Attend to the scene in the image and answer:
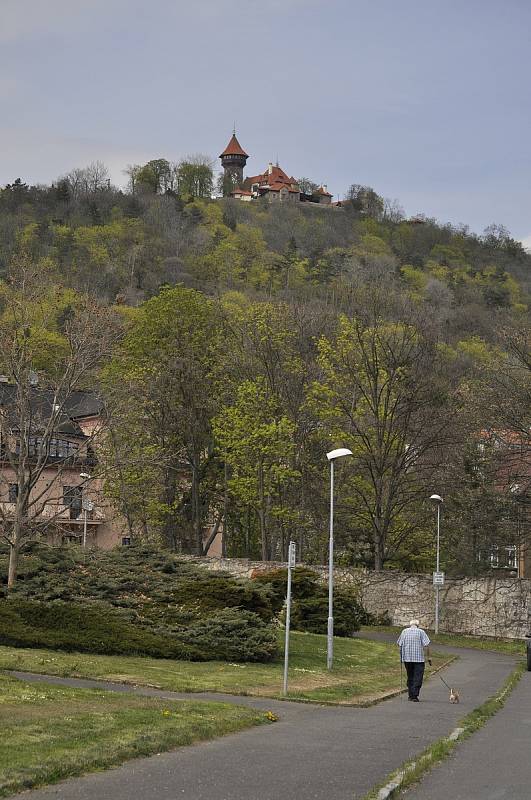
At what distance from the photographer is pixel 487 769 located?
13547mm

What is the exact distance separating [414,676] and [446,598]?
25.1 metres

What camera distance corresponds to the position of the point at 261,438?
54.2 m

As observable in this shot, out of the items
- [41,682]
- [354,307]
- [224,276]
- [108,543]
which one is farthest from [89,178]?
[41,682]

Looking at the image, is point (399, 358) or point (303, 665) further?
point (399, 358)

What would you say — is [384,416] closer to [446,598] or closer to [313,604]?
[446,598]

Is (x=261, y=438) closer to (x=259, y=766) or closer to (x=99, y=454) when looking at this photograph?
(x=99, y=454)

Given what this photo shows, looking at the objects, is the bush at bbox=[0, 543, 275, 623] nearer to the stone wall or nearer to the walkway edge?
the walkway edge

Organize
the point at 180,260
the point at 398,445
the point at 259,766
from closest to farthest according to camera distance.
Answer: the point at 259,766 → the point at 398,445 → the point at 180,260

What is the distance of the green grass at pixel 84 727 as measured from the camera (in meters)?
11.8

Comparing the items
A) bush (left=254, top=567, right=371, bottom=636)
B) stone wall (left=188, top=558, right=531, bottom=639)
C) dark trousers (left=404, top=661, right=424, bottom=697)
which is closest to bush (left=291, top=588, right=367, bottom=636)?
bush (left=254, top=567, right=371, bottom=636)

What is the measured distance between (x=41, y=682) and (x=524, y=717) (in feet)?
26.1

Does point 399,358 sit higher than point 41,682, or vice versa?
point 399,358

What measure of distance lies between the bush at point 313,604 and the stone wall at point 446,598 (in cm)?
653

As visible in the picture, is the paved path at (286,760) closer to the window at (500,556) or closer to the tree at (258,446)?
the window at (500,556)
